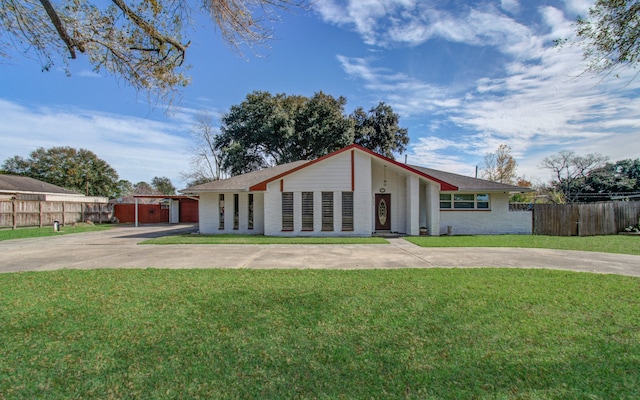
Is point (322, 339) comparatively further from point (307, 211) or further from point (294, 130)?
point (294, 130)

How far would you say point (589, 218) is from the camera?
14562 mm

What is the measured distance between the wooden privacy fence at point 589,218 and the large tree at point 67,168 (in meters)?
53.5

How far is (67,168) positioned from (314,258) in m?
49.8

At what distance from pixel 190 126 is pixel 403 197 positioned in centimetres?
2448

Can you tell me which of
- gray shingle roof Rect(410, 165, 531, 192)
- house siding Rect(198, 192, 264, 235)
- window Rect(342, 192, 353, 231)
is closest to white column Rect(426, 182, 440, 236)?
gray shingle roof Rect(410, 165, 531, 192)

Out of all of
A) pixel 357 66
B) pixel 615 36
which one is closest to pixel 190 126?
pixel 357 66

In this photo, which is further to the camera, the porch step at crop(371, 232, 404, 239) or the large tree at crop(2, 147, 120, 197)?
the large tree at crop(2, 147, 120, 197)

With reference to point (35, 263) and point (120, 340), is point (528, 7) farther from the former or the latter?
point (35, 263)

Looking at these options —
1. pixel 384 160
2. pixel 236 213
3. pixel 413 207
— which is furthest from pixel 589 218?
pixel 236 213

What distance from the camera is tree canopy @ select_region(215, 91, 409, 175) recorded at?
26094 mm

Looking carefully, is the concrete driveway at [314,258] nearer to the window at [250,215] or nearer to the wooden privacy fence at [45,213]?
the window at [250,215]

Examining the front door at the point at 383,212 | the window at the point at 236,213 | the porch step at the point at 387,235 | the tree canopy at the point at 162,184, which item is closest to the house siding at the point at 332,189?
the porch step at the point at 387,235

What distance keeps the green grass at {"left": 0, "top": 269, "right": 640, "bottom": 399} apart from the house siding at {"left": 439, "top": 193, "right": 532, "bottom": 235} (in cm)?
1023

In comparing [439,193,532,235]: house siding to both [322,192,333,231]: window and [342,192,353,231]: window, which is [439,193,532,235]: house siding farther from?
[322,192,333,231]: window
